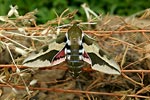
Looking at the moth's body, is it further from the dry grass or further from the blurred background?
the blurred background

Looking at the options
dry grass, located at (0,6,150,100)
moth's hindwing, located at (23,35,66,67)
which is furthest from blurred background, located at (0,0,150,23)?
moth's hindwing, located at (23,35,66,67)

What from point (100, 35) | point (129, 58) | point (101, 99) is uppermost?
point (100, 35)

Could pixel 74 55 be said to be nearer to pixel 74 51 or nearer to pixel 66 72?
pixel 74 51

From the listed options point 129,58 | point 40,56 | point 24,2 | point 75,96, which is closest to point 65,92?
point 75,96

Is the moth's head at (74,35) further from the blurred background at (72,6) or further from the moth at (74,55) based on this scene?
the blurred background at (72,6)

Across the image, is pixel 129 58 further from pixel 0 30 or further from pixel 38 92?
pixel 0 30

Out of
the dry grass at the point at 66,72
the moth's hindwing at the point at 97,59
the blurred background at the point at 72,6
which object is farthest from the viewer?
the blurred background at the point at 72,6

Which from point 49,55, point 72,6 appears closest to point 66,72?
point 49,55

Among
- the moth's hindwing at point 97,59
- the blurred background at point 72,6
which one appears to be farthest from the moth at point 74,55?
the blurred background at point 72,6
